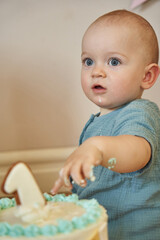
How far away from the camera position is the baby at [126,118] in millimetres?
875

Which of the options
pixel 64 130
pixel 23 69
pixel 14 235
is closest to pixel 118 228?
pixel 14 235

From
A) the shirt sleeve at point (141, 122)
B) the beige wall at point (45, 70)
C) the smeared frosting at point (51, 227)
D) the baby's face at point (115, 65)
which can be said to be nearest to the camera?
the smeared frosting at point (51, 227)

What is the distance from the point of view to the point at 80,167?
65 cm

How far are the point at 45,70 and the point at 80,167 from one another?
1.04 meters

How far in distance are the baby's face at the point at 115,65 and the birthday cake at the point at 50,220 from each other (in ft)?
1.35

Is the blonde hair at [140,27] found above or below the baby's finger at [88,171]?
above

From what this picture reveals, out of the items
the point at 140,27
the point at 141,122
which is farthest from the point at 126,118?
the point at 140,27

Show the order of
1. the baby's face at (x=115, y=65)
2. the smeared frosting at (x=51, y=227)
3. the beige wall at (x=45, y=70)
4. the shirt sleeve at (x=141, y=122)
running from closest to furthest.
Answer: the smeared frosting at (x=51, y=227)
the shirt sleeve at (x=141, y=122)
the baby's face at (x=115, y=65)
the beige wall at (x=45, y=70)

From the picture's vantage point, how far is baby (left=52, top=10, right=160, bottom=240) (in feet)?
2.87

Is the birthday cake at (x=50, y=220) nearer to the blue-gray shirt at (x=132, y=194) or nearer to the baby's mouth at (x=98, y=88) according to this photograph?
the blue-gray shirt at (x=132, y=194)

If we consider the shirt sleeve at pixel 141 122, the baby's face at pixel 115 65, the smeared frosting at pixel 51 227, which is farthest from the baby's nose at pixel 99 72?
the smeared frosting at pixel 51 227

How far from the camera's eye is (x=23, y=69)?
161 centimetres

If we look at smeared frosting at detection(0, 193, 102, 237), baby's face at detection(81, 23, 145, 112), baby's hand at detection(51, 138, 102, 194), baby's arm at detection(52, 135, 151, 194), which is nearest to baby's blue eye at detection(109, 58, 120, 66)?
baby's face at detection(81, 23, 145, 112)

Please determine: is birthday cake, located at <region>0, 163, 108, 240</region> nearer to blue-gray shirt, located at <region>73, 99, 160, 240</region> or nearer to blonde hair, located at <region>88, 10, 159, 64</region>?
blue-gray shirt, located at <region>73, 99, 160, 240</region>
